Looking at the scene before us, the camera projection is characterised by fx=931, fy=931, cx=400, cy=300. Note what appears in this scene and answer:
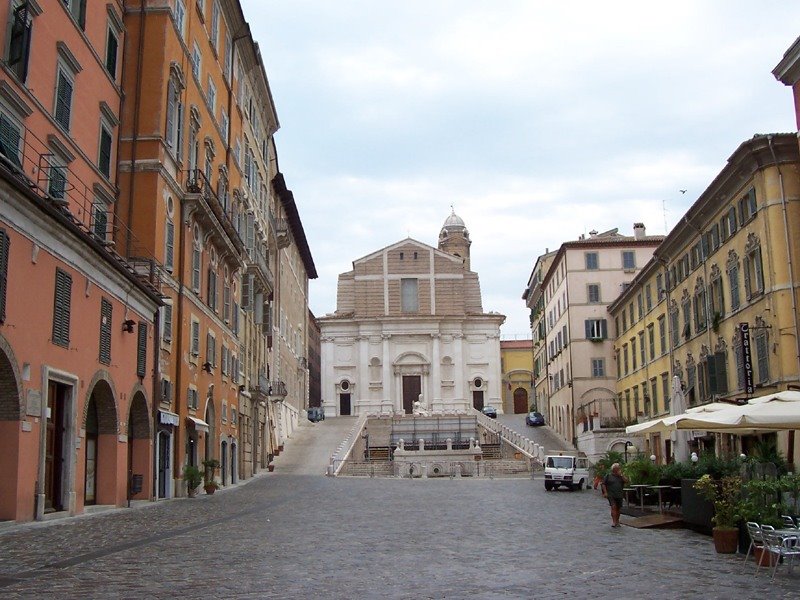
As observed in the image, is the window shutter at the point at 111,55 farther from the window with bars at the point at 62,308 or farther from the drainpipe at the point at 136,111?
the window with bars at the point at 62,308

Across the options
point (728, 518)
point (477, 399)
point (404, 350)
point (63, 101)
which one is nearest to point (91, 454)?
point (63, 101)

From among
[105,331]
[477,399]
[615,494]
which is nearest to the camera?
[615,494]

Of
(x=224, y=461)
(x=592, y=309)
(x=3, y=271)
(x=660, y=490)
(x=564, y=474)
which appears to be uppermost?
(x=592, y=309)

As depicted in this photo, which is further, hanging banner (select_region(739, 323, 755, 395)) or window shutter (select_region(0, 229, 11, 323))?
hanging banner (select_region(739, 323, 755, 395))

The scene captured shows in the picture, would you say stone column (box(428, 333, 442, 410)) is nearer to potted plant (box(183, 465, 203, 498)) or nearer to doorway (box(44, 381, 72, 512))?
potted plant (box(183, 465, 203, 498))

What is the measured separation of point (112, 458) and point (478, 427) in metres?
46.8

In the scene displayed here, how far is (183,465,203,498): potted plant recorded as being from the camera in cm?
3001

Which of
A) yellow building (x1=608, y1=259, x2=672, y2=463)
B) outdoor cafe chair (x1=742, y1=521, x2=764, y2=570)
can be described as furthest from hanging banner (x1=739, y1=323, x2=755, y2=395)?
outdoor cafe chair (x1=742, y1=521, x2=764, y2=570)

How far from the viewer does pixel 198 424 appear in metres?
31.9

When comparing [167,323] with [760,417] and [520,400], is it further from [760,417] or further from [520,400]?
[520,400]

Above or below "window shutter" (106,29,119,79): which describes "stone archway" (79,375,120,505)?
→ below

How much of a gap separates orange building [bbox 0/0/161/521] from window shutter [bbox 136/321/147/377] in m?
0.06

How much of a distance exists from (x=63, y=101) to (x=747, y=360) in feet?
76.2

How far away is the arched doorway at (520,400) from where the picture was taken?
115 meters
